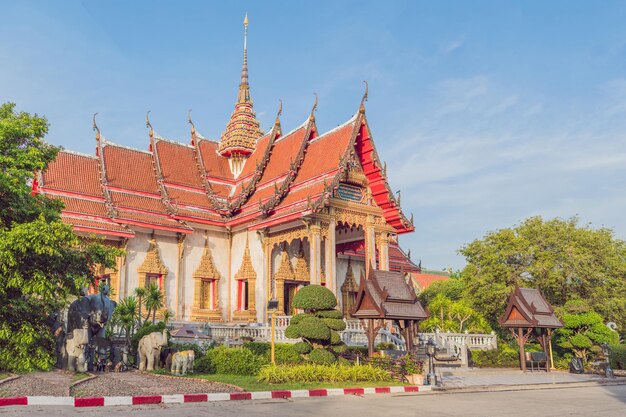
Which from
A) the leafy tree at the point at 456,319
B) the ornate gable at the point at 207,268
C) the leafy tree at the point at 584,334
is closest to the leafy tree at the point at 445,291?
the leafy tree at the point at 456,319

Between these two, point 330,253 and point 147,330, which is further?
point 330,253

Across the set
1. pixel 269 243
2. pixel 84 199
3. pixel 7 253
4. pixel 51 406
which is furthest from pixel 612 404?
pixel 84 199

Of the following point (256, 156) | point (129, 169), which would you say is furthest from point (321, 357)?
point (256, 156)

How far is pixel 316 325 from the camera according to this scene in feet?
49.4

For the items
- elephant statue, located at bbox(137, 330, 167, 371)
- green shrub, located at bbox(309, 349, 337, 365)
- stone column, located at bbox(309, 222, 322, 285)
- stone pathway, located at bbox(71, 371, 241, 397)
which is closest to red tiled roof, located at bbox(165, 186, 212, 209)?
stone column, located at bbox(309, 222, 322, 285)

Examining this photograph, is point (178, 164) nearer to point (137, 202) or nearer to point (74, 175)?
point (137, 202)

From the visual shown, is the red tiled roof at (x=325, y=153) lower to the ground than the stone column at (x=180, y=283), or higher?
higher

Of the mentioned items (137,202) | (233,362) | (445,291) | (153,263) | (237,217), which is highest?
(137,202)

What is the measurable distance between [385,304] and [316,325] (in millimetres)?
1896

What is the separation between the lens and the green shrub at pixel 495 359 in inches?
823

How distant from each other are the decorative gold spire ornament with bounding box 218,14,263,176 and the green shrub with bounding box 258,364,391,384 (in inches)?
678

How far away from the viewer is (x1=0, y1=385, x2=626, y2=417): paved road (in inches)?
309

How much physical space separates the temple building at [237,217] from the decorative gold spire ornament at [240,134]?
2.33 metres

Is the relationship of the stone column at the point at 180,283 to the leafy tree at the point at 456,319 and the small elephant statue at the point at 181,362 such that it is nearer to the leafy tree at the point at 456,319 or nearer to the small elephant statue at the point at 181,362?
the small elephant statue at the point at 181,362
